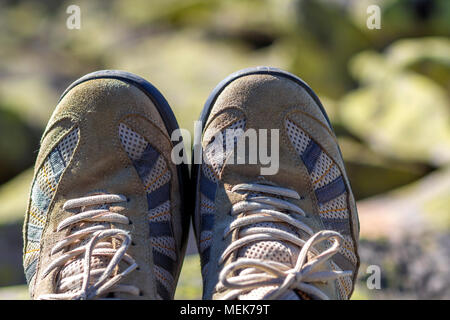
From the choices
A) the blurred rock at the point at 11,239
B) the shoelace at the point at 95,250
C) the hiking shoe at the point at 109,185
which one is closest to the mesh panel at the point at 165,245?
the hiking shoe at the point at 109,185

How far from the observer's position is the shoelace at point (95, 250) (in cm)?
141

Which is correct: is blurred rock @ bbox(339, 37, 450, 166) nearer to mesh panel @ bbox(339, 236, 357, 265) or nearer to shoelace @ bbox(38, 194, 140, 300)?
mesh panel @ bbox(339, 236, 357, 265)

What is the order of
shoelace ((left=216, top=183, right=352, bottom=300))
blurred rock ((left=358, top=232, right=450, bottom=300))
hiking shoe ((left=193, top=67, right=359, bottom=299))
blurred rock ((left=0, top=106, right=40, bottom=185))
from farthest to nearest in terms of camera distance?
blurred rock ((left=0, top=106, right=40, bottom=185)) < blurred rock ((left=358, top=232, right=450, bottom=300)) < hiking shoe ((left=193, top=67, right=359, bottom=299)) < shoelace ((left=216, top=183, right=352, bottom=300))

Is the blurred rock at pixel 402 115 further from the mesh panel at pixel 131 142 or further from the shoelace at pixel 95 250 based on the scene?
the shoelace at pixel 95 250

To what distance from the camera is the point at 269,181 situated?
5.84 ft

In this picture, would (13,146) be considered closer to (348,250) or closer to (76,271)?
(76,271)

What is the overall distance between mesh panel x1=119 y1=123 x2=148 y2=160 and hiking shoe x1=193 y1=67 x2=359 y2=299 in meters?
0.22

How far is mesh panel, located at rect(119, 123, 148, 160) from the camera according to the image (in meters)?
1.81

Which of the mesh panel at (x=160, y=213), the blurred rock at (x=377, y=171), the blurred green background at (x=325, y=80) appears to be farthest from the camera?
the blurred rock at (x=377, y=171)

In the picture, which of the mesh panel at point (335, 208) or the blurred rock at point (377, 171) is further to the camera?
the blurred rock at point (377, 171)

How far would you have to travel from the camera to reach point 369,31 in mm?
7094

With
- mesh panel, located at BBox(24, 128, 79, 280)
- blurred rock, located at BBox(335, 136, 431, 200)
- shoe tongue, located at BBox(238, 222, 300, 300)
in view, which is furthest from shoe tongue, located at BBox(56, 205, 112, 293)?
blurred rock, located at BBox(335, 136, 431, 200)

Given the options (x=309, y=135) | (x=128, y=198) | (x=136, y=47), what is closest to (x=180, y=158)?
(x=128, y=198)
